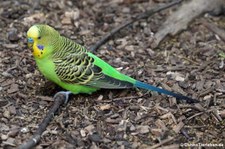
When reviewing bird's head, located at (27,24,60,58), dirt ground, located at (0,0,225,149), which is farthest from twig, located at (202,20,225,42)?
bird's head, located at (27,24,60,58)

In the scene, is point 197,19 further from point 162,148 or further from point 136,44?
point 162,148

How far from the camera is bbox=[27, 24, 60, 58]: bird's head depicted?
14.6ft

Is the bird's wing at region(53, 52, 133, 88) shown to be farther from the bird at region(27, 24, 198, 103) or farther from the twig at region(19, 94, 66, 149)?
the twig at region(19, 94, 66, 149)

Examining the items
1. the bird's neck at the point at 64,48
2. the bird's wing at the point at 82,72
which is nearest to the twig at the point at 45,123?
the bird's wing at the point at 82,72

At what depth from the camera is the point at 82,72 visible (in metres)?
4.65

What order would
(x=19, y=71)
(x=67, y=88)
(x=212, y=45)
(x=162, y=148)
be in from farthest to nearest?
(x=212, y=45)
(x=19, y=71)
(x=67, y=88)
(x=162, y=148)

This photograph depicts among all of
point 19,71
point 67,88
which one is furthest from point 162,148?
point 19,71

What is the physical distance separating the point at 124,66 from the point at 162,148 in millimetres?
1556

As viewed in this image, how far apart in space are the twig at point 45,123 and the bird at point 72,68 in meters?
0.14

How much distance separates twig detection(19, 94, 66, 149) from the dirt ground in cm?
7

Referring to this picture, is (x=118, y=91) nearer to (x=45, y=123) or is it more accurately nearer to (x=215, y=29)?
(x=45, y=123)

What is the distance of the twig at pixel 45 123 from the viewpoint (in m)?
3.92

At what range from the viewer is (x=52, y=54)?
4.60 metres

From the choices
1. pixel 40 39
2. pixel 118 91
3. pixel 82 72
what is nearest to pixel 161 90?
pixel 118 91
